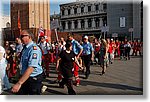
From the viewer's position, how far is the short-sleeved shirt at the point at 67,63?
5656 mm

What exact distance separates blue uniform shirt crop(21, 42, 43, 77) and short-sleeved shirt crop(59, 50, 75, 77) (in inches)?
67.7

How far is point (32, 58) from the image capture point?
3.75 meters

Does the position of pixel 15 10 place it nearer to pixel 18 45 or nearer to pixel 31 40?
pixel 18 45

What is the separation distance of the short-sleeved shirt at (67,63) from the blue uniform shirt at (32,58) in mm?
1719

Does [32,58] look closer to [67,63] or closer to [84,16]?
[67,63]

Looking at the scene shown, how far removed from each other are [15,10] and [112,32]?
22.1 metres

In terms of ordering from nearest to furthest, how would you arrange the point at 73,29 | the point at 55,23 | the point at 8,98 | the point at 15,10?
the point at 8,98 → the point at 55,23 → the point at 15,10 → the point at 73,29

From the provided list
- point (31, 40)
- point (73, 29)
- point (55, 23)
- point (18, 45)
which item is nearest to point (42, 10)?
point (55, 23)

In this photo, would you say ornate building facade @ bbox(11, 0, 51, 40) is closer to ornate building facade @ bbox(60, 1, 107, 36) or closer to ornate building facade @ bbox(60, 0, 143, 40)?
ornate building facade @ bbox(60, 0, 143, 40)

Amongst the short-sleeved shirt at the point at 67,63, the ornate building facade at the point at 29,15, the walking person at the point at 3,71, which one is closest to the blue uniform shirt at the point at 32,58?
the short-sleeved shirt at the point at 67,63

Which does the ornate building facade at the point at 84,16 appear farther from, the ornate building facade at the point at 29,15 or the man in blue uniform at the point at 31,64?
the man in blue uniform at the point at 31,64

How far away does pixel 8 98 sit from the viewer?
5.07 meters

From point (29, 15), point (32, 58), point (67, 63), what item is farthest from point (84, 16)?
point (32, 58)

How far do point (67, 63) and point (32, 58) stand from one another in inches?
80.0
